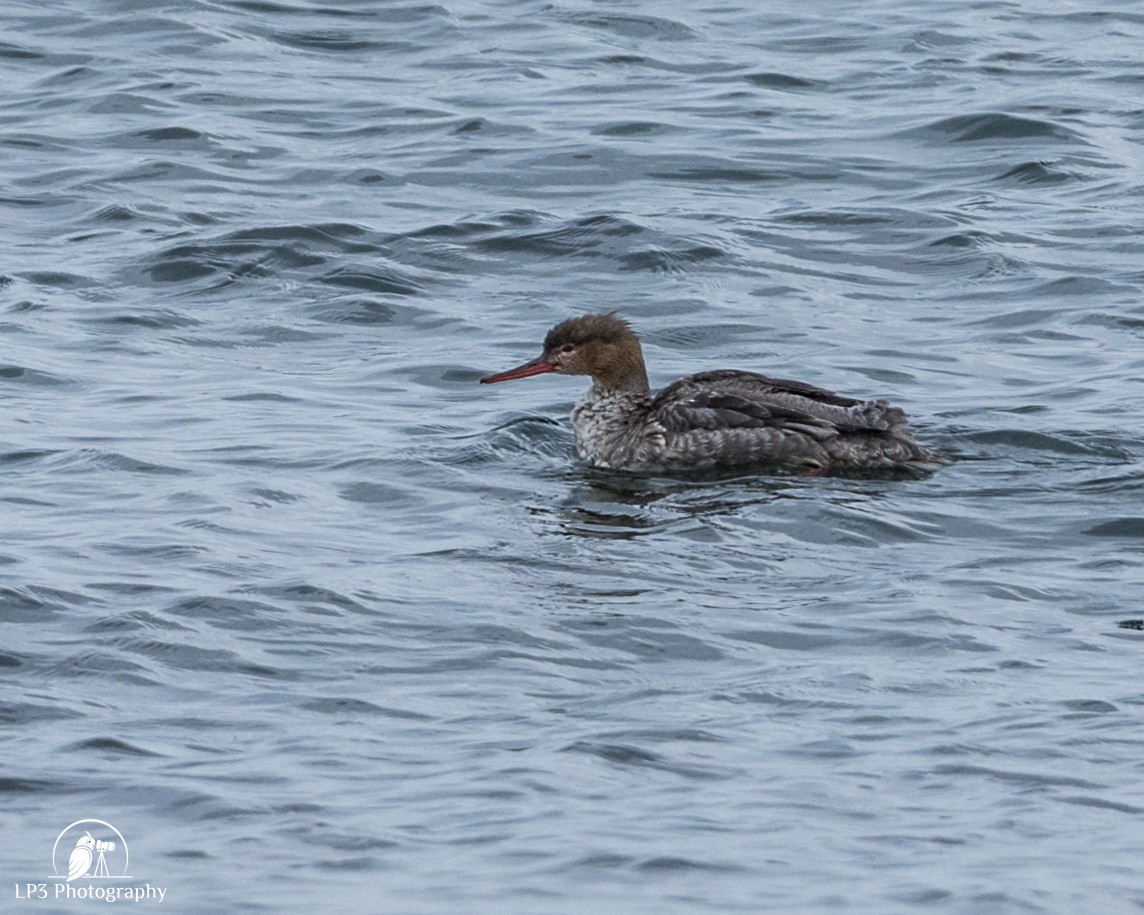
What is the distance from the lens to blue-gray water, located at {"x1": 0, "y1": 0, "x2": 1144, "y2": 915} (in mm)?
7027

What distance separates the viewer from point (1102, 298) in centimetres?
1477

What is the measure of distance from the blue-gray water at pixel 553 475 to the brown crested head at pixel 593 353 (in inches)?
16.7

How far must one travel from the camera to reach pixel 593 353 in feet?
41.2

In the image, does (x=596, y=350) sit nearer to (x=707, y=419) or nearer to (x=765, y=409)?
(x=707, y=419)

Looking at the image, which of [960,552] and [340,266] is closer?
[960,552]

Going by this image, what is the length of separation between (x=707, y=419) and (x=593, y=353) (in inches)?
38.2

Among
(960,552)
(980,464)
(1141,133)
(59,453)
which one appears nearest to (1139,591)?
(960,552)

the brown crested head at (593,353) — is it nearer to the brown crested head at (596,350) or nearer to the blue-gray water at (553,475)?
the brown crested head at (596,350)

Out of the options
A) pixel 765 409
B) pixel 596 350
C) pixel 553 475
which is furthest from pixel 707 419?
pixel 596 350

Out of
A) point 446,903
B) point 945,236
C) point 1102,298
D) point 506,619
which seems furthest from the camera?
point 945,236

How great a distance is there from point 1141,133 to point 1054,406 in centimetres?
706

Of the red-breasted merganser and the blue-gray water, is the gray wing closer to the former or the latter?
the red-breasted merganser

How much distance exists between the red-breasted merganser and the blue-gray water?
230 mm

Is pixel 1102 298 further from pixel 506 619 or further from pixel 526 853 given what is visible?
pixel 526 853
